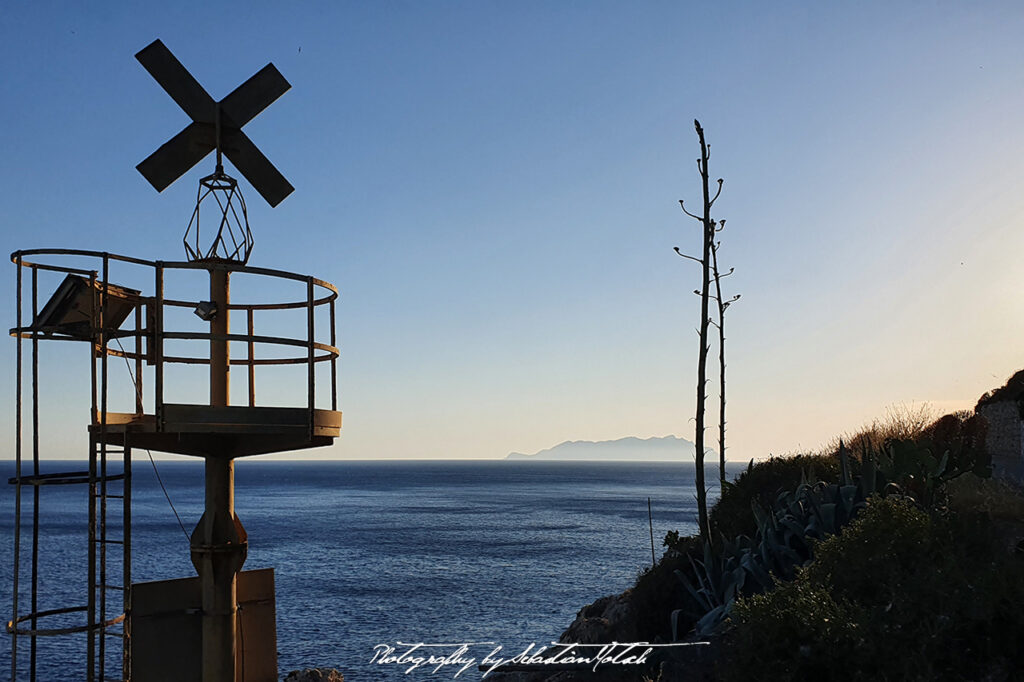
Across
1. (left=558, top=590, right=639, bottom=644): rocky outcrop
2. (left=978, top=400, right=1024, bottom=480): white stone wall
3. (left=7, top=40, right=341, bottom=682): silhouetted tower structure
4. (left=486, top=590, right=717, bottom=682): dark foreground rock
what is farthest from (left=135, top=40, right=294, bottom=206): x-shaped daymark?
(left=978, top=400, right=1024, bottom=480): white stone wall

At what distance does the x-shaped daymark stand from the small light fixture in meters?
2.02

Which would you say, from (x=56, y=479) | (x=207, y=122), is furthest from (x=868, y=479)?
(x=56, y=479)

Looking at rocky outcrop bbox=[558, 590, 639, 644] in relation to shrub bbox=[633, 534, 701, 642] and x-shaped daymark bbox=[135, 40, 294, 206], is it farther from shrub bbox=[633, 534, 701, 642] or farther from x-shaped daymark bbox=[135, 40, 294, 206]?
x-shaped daymark bbox=[135, 40, 294, 206]

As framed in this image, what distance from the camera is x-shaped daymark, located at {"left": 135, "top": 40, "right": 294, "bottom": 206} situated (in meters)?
11.2

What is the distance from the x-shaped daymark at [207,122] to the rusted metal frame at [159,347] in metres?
2.42

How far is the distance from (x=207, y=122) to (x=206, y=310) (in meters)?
2.78

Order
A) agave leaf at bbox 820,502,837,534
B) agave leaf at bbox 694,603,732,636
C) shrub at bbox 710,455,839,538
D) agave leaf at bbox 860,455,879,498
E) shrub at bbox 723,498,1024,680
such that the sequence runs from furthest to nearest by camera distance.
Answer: shrub at bbox 710,455,839,538, agave leaf at bbox 860,455,879,498, agave leaf at bbox 820,502,837,534, agave leaf at bbox 694,603,732,636, shrub at bbox 723,498,1024,680

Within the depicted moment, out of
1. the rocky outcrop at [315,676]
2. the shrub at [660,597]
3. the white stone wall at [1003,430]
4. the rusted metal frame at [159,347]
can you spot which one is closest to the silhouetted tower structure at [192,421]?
the rusted metal frame at [159,347]

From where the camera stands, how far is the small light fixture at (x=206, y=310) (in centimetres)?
1030

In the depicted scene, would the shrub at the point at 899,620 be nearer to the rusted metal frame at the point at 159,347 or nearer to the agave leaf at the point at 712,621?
the agave leaf at the point at 712,621

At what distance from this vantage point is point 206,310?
10297mm

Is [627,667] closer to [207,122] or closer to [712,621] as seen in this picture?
[712,621]

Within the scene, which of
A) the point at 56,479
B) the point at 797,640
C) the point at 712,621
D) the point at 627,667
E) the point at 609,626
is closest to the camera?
the point at 797,640

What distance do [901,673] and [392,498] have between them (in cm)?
14287
